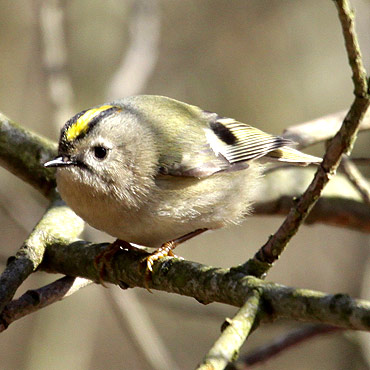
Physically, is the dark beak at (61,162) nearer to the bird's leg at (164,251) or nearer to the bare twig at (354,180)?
the bird's leg at (164,251)

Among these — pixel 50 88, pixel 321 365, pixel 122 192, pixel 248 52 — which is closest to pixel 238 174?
pixel 122 192

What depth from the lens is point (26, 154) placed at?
2.96 m

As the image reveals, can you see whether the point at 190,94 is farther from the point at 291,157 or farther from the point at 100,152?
the point at 100,152

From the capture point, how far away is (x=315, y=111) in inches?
239

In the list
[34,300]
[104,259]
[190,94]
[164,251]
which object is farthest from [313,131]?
[190,94]

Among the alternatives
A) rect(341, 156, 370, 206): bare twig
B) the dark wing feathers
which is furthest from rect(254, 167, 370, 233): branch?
rect(341, 156, 370, 206): bare twig

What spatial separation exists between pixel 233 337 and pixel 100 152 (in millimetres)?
1350

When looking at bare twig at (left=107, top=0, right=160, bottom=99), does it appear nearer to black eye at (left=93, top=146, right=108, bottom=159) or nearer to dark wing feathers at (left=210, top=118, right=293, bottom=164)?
dark wing feathers at (left=210, top=118, right=293, bottom=164)

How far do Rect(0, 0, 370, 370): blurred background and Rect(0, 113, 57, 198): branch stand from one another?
121 cm

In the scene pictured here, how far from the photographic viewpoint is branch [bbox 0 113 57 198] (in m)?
2.92

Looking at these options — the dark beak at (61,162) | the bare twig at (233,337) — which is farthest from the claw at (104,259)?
the bare twig at (233,337)

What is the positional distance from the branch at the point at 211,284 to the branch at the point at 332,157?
114 millimetres

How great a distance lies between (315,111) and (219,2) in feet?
5.37

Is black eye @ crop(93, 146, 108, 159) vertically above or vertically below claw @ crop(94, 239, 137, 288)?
above
